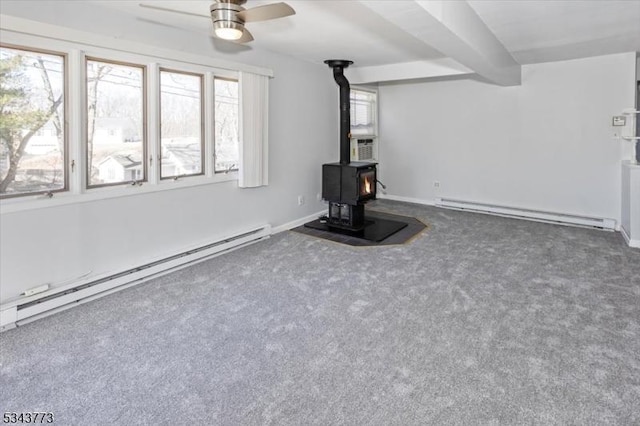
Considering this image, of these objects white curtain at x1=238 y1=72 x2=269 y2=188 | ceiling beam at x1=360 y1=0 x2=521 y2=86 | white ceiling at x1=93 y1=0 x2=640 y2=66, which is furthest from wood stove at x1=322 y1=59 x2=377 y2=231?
ceiling beam at x1=360 y1=0 x2=521 y2=86

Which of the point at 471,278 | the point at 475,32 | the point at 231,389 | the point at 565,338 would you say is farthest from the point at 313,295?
the point at 475,32

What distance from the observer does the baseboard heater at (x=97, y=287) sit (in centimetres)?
269

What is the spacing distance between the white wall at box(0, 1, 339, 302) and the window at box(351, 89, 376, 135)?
0.90m

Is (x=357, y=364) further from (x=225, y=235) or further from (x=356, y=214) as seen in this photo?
(x=356, y=214)

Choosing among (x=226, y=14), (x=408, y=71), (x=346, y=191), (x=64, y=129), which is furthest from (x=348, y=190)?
(x=64, y=129)

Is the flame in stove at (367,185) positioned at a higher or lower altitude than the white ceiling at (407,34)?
lower

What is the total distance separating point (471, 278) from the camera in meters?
3.53

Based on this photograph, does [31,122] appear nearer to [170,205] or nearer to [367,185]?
[170,205]

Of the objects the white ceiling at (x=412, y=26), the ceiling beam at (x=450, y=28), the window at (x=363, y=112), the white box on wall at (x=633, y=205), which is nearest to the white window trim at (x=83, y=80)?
the white ceiling at (x=412, y=26)

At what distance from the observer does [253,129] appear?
4.41 metres

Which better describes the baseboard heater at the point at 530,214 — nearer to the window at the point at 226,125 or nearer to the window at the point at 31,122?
the window at the point at 226,125

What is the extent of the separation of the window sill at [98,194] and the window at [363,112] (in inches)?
125

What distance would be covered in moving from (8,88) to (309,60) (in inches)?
137

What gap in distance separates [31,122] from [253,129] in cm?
Result: 210
